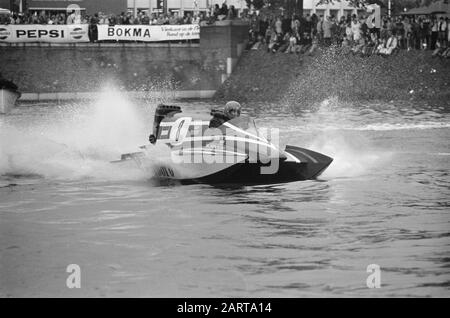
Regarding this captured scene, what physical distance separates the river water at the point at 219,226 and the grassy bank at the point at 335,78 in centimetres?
1290

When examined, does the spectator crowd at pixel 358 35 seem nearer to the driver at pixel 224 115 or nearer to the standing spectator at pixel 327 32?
the standing spectator at pixel 327 32

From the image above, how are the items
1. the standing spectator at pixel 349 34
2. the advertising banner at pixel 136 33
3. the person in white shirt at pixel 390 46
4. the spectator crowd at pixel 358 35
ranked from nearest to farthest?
the spectator crowd at pixel 358 35
the person in white shirt at pixel 390 46
the standing spectator at pixel 349 34
the advertising banner at pixel 136 33

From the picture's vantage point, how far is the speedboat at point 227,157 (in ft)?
62.5

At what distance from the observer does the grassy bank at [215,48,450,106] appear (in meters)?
39.9

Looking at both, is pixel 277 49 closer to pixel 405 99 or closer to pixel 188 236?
pixel 405 99

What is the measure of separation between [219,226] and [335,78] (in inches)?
1141

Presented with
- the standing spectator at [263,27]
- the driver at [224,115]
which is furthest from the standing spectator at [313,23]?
the driver at [224,115]

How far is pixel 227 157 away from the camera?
62.4 ft

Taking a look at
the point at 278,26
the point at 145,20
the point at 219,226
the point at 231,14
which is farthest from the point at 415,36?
the point at 219,226

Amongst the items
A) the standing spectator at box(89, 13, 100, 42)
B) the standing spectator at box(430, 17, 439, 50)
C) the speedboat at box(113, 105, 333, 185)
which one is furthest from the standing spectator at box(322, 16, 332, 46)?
the speedboat at box(113, 105, 333, 185)

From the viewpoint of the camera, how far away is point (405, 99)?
40312mm

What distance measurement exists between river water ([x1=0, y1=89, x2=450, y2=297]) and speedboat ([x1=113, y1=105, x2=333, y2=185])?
0.91 ft

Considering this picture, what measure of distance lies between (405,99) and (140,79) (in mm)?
18209

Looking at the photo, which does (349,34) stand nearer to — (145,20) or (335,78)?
(335,78)
